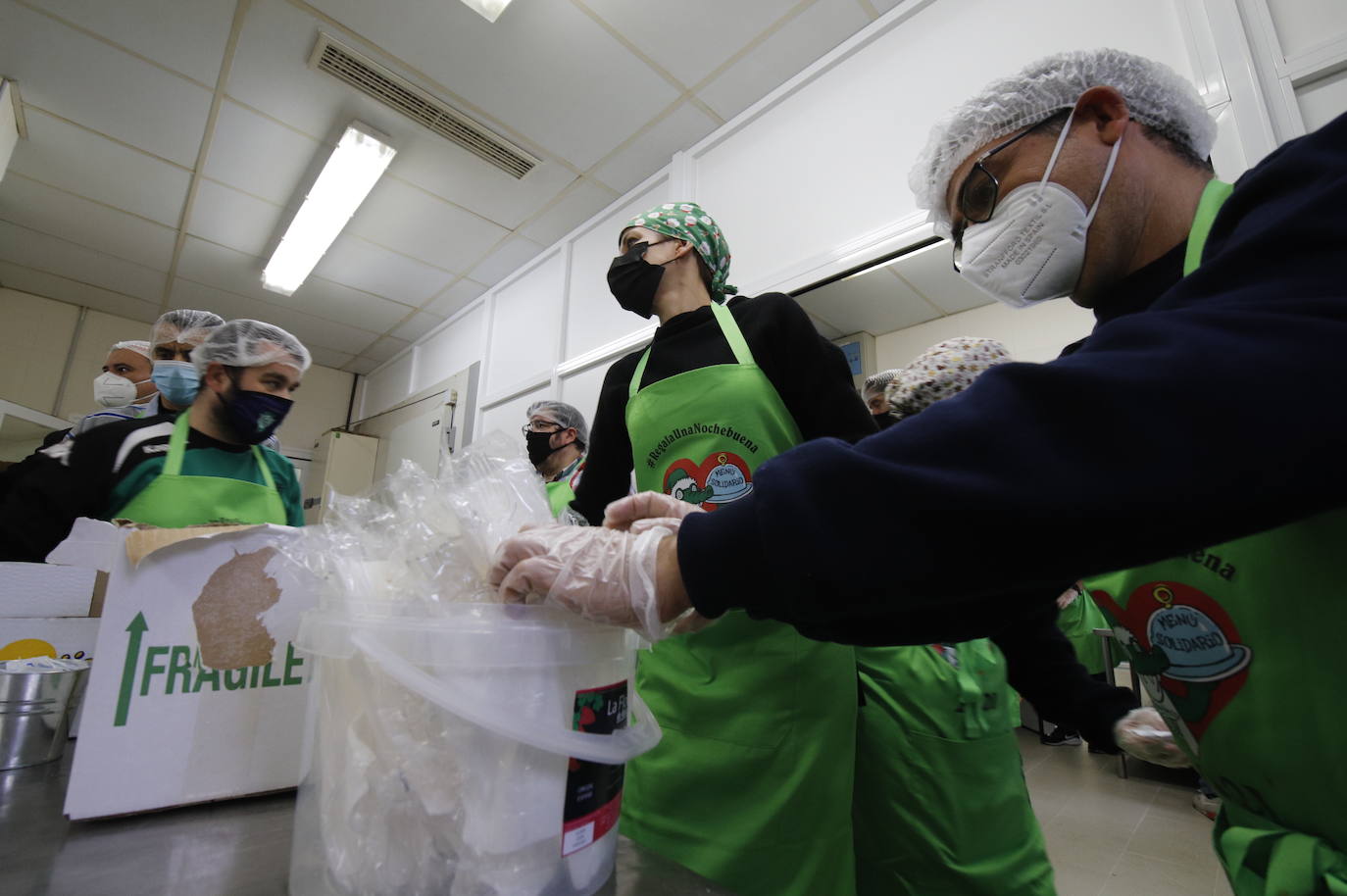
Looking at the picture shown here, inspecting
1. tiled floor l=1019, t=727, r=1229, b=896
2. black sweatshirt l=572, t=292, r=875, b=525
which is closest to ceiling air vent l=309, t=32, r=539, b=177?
black sweatshirt l=572, t=292, r=875, b=525

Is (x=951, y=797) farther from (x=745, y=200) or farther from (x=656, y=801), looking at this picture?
(x=745, y=200)

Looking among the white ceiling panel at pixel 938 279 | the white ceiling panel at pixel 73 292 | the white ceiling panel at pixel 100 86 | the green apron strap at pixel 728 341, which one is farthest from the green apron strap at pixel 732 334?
the white ceiling panel at pixel 73 292

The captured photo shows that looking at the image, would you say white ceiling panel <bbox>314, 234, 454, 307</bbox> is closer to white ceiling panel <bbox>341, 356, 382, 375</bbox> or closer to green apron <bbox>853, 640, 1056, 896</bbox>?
white ceiling panel <bbox>341, 356, 382, 375</bbox>

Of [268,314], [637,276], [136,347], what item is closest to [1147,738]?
[637,276]

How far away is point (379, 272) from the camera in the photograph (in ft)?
11.7

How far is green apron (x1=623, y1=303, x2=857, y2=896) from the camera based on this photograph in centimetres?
71

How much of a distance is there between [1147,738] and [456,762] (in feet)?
2.93

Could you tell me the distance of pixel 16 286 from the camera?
3.91 m

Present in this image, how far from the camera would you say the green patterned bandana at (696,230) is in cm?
125

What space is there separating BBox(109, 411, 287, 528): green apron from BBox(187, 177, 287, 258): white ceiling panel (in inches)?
89.9

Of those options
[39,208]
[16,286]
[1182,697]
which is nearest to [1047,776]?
[1182,697]

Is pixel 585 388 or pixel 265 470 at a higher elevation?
pixel 585 388

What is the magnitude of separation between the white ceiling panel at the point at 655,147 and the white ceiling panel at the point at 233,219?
1867 millimetres

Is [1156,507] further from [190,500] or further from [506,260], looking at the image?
[506,260]
